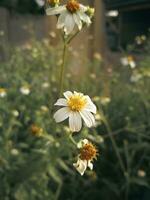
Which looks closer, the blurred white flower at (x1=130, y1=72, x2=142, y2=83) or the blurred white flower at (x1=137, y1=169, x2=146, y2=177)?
the blurred white flower at (x1=137, y1=169, x2=146, y2=177)

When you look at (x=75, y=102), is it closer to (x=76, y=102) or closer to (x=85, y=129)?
(x=76, y=102)

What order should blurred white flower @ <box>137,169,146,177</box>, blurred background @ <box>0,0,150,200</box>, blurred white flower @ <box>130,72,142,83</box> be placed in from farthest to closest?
blurred white flower @ <box>130,72,142,83</box> → blurred white flower @ <box>137,169,146,177</box> → blurred background @ <box>0,0,150,200</box>

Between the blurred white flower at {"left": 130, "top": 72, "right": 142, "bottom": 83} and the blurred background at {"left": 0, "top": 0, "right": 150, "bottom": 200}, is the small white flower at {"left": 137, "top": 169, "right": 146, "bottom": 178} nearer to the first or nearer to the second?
the blurred background at {"left": 0, "top": 0, "right": 150, "bottom": 200}

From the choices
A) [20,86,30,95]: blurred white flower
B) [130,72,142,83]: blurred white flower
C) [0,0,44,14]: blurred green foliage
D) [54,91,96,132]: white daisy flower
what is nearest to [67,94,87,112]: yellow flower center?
[54,91,96,132]: white daisy flower

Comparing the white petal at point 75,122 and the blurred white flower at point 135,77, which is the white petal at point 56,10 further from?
the blurred white flower at point 135,77

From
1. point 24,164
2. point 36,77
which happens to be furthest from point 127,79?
point 24,164
